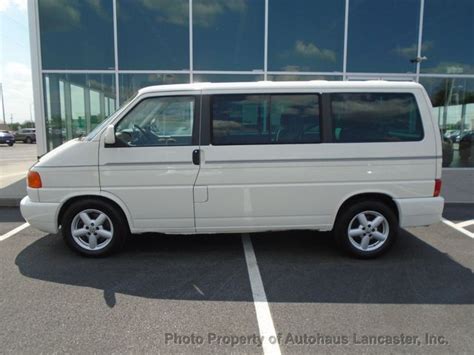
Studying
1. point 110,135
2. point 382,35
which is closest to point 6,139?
point 382,35

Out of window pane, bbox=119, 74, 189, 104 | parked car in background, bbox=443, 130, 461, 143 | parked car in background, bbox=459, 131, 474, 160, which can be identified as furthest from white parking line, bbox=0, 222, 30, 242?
parked car in background, bbox=459, 131, 474, 160

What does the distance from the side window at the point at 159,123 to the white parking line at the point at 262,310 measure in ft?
5.08

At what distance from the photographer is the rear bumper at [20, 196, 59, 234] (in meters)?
4.14

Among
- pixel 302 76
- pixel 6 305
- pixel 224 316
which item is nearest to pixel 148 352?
pixel 224 316

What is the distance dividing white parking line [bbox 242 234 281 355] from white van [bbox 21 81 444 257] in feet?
1.39

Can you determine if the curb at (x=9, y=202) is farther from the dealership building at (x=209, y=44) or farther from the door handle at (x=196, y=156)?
the door handle at (x=196, y=156)

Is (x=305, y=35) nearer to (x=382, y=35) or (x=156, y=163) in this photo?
(x=382, y=35)

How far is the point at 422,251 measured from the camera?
462 centimetres

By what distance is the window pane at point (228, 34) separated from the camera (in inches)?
394

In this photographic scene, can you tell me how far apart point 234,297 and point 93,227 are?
1.92 m

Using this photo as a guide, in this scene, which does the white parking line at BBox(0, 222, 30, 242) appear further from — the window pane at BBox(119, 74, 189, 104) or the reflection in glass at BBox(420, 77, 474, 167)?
the reflection in glass at BBox(420, 77, 474, 167)

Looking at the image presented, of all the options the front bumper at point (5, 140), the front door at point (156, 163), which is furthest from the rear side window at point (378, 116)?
the front bumper at point (5, 140)

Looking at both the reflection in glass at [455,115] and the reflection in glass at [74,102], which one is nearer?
the reflection in glass at [74,102]

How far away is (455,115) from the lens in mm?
11070
